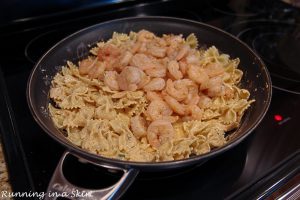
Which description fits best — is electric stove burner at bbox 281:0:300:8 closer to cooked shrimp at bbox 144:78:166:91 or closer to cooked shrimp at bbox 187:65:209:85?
cooked shrimp at bbox 187:65:209:85

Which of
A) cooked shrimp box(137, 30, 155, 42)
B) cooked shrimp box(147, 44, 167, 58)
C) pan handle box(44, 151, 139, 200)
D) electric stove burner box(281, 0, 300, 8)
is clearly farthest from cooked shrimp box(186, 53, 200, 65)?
electric stove burner box(281, 0, 300, 8)

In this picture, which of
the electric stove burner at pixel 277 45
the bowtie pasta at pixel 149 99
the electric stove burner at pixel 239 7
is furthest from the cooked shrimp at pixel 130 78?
the electric stove burner at pixel 239 7

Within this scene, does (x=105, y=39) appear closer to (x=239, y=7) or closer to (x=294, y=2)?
(x=239, y=7)

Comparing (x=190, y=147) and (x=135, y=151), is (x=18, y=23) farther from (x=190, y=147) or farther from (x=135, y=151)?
(x=190, y=147)

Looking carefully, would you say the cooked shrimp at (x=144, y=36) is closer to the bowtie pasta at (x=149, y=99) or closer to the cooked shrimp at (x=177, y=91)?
the bowtie pasta at (x=149, y=99)

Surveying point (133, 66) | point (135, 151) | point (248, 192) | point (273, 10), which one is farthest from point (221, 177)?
point (273, 10)
